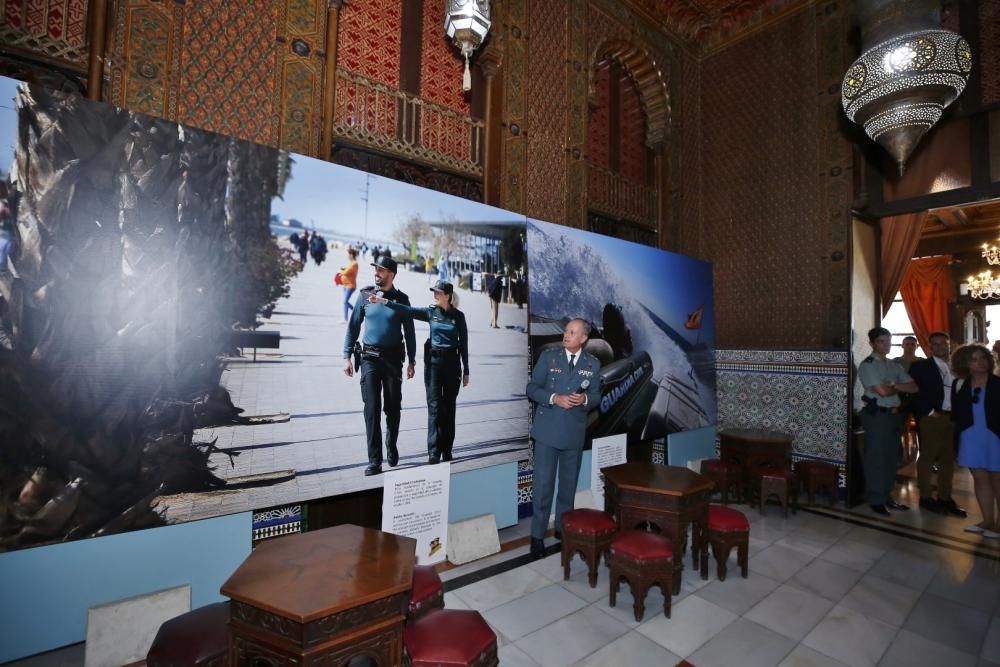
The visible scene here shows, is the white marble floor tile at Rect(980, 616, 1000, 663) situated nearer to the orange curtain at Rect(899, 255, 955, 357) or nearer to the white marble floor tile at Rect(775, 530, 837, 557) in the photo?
the white marble floor tile at Rect(775, 530, 837, 557)

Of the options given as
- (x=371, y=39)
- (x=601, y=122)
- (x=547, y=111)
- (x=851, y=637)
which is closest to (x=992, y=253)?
(x=601, y=122)

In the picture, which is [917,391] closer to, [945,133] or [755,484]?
[755,484]

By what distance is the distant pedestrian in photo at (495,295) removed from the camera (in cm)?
374

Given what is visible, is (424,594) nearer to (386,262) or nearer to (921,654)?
(386,262)

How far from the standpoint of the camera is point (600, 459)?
14.2ft

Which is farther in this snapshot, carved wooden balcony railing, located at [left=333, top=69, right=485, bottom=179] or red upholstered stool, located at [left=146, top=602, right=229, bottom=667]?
carved wooden balcony railing, located at [left=333, top=69, right=485, bottom=179]

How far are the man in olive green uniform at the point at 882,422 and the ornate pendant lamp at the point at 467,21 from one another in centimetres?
475

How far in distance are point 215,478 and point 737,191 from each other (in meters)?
6.38

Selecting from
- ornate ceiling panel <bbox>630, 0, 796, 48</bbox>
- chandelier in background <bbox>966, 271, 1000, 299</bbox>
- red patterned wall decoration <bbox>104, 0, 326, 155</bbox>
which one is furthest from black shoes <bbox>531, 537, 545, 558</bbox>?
chandelier in background <bbox>966, 271, 1000, 299</bbox>

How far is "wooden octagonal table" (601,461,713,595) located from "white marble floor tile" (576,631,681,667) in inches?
21.6

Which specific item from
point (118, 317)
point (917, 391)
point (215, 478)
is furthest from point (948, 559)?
point (118, 317)

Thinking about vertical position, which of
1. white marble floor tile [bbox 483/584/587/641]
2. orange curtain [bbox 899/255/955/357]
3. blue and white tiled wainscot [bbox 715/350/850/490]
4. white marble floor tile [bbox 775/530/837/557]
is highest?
orange curtain [bbox 899/255/955/357]

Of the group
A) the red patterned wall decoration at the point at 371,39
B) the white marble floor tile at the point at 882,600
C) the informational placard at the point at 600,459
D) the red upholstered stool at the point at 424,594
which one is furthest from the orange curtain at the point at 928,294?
the red upholstered stool at the point at 424,594

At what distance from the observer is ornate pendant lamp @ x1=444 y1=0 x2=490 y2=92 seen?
3541 mm
